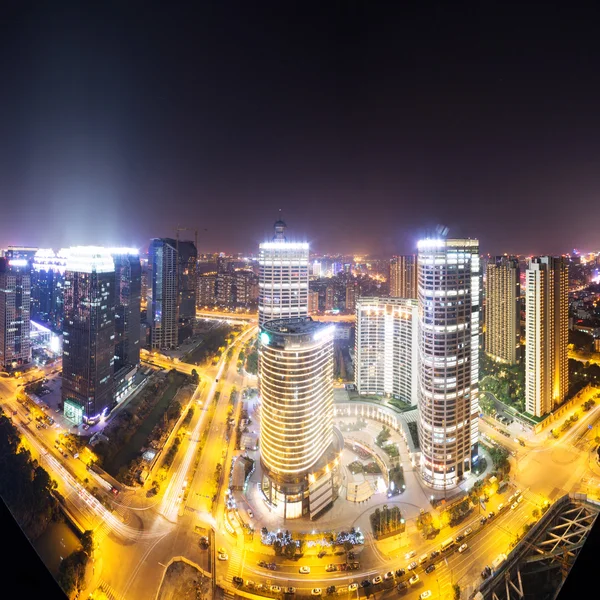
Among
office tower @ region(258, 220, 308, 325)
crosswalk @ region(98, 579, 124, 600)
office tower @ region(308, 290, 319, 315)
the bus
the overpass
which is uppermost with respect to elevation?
office tower @ region(258, 220, 308, 325)

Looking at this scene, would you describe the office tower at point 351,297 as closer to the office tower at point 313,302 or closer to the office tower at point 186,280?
the office tower at point 313,302

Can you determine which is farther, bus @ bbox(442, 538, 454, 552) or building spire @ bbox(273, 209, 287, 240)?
building spire @ bbox(273, 209, 287, 240)

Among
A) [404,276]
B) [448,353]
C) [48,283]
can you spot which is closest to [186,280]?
[48,283]

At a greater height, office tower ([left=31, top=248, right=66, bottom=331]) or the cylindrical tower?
office tower ([left=31, top=248, right=66, bottom=331])

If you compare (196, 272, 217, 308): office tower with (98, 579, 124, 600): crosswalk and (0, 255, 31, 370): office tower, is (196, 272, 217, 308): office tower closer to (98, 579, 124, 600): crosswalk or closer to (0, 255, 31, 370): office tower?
(0, 255, 31, 370): office tower

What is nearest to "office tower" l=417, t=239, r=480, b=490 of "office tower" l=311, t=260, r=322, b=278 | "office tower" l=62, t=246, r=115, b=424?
"office tower" l=62, t=246, r=115, b=424

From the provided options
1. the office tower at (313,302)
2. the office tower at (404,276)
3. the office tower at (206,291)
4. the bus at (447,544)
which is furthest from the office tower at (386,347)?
the office tower at (206,291)

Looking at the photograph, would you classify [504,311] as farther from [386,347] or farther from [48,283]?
[48,283]
